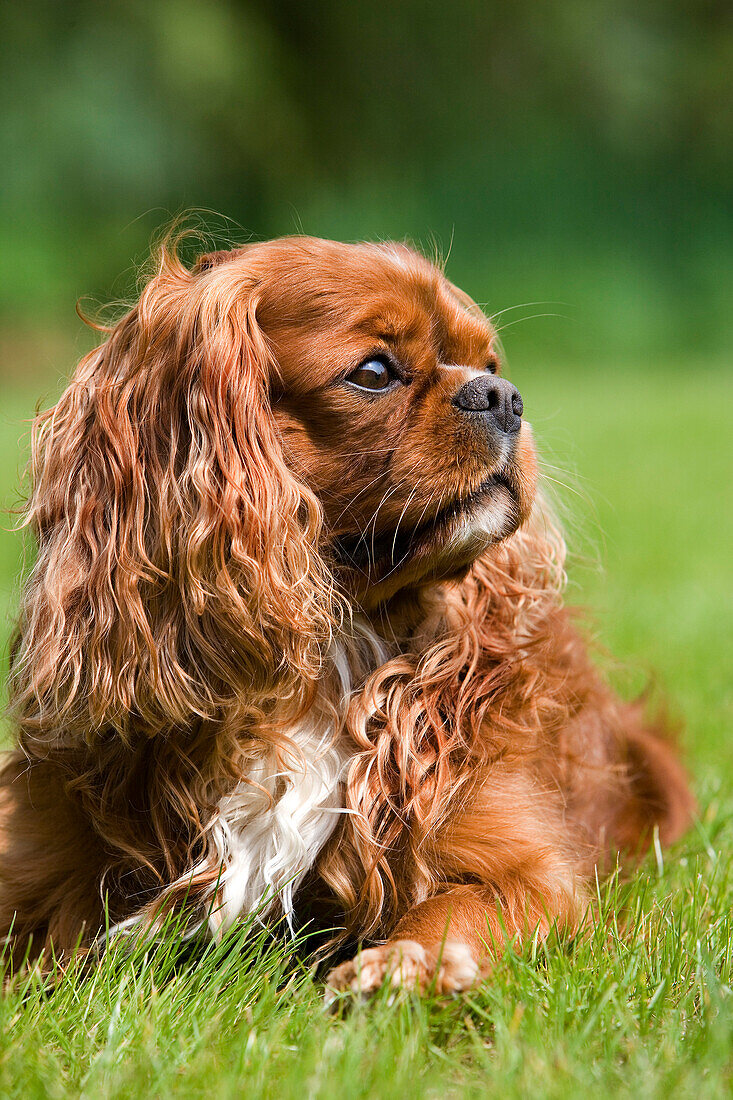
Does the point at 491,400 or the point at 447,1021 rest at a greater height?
the point at 491,400

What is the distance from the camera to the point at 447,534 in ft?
7.47

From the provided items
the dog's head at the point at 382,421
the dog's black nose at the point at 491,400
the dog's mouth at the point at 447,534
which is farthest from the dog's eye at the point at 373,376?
the dog's mouth at the point at 447,534

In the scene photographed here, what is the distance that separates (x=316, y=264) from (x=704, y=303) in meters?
17.4

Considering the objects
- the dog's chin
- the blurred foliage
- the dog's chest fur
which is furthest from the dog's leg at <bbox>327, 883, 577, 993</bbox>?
the blurred foliage

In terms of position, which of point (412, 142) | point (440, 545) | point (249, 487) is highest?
point (412, 142)

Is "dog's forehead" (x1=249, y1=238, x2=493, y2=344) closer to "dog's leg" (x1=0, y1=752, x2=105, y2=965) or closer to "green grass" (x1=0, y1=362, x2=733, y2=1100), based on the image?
"green grass" (x1=0, y1=362, x2=733, y2=1100)

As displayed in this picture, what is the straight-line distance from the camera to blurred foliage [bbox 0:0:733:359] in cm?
1839

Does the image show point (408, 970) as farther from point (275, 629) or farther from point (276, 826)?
point (275, 629)

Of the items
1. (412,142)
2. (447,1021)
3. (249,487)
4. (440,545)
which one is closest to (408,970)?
(447,1021)

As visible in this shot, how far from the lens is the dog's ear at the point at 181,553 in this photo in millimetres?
2213

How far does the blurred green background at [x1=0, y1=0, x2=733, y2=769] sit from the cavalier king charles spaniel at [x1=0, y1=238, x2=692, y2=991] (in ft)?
28.2

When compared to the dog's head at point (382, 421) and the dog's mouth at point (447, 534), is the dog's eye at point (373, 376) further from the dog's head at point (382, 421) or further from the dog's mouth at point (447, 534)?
the dog's mouth at point (447, 534)

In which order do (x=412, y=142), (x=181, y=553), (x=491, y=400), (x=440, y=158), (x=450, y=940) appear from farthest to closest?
(x=412, y=142), (x=440, y=158), (x=491, y=400), (x=181, y=553), (x=450, y=940)

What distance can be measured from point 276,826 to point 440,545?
2.05 feet
